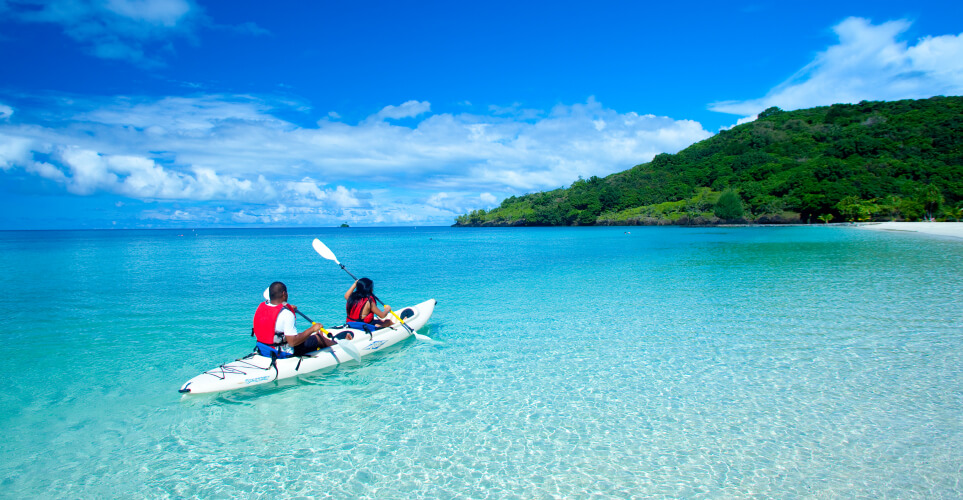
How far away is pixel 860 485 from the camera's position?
16.4 feet

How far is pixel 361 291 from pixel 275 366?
2499mm

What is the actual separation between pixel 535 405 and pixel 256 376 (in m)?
4.93

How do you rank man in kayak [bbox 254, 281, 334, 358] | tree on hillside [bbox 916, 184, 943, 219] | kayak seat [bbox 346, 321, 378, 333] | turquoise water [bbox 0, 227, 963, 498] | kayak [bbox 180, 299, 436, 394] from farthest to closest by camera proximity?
tree on hillside [bbox 916, 184, 943, 219] → kayak seat [bbox 346, 321, 378, 333] → man in kayak [bbox 254, 281, 334, 358] → kayak [bbox 180, 299, 436, 394] → turquoise water [bbox 0, 227, 963, 498]

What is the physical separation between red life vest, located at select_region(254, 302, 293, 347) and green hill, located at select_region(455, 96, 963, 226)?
107528mm

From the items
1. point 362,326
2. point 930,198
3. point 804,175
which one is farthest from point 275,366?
point 804,175

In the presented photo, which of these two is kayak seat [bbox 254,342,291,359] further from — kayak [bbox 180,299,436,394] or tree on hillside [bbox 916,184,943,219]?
tree on hillside [bbox 916,184,943,219]

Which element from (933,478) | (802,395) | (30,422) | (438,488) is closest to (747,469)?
(933,478)

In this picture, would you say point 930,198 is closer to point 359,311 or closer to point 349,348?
point 359,311

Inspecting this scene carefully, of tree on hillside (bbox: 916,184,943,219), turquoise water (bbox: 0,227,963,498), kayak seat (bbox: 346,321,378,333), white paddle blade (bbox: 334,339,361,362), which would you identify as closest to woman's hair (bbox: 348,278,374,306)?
kayak seat (bbox: 346,321,378,333)

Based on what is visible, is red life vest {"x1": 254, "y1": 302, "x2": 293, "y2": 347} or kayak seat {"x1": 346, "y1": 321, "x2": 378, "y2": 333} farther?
kayak seat {"x1": 346, "y1": 321, "x2": 378, "y2": 333}

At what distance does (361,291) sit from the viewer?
10.4 meters

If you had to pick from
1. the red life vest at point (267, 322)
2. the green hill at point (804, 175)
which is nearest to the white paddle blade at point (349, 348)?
the red life vest at point (267, 322)

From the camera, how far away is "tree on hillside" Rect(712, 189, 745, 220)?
115938 millimetres

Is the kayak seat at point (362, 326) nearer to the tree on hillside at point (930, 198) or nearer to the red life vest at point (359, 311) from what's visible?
the red life vest at point (359, 311)
